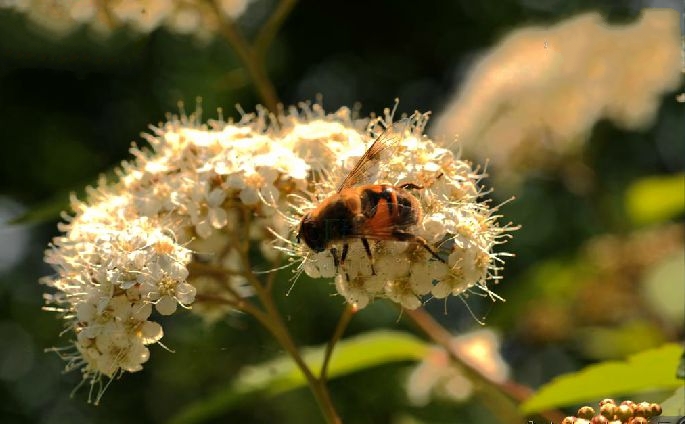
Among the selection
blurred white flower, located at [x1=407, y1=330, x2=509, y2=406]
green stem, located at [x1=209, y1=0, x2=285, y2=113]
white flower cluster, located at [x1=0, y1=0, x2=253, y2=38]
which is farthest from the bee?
blurred white flower, located at [x1=407, y1=330, x2=509, y2=406]

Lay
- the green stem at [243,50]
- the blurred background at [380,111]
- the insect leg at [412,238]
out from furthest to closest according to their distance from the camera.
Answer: the blurred background at [380,111]
the green stem at [243,50]
the insect leg at [412,238]

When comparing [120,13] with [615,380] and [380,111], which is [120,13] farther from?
[380,111]

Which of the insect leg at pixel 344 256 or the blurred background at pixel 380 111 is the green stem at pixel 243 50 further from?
the insect leg at pixel 344 256

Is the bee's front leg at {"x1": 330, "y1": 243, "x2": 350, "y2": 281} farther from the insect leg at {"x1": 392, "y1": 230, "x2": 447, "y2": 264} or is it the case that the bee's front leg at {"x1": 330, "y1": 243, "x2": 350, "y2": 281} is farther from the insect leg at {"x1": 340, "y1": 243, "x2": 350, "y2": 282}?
the insect leg at {"x1": 392, "y1": 230, "x2": 447, "y2": 264}

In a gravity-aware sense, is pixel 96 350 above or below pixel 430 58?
below

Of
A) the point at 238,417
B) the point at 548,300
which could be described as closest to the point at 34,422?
the point at 238,417

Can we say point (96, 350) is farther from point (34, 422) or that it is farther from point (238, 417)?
point (34, 422)

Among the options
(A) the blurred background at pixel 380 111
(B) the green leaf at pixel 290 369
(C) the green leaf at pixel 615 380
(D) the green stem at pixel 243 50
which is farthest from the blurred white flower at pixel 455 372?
(C) the green leaf at pixel 615 380
